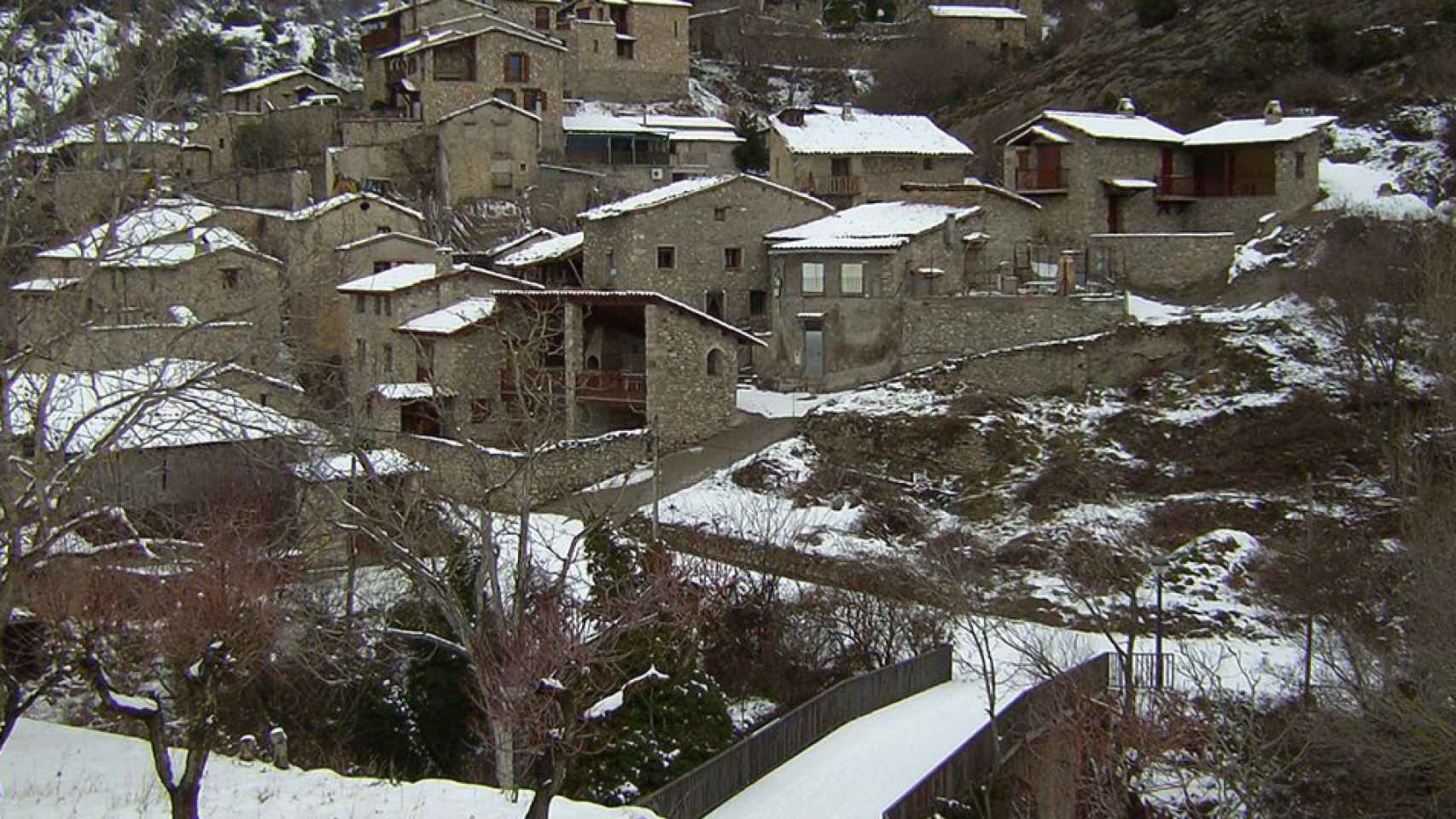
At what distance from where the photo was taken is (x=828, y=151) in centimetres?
4634

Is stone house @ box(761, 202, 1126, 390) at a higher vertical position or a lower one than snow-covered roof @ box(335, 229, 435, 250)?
lower

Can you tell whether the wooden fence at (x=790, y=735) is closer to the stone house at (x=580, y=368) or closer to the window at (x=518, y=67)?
the stone house at (x=580, y=368)

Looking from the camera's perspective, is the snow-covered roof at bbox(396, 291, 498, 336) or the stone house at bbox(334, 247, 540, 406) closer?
the snow-covered roof at bbox(396, 291, 498, 336)

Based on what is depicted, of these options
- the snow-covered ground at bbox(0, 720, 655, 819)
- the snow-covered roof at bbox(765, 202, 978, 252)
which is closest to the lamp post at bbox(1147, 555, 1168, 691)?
the snow-covered ground at bbox(0, 720, 655, 819)

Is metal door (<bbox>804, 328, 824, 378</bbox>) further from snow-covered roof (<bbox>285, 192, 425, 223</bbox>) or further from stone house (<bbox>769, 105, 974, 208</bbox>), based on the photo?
snow-covered roof (<bbox>285, 192, 425, 223</bbox>)

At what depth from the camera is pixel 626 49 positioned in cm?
6166

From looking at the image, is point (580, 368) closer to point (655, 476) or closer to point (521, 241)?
point (655, 476)

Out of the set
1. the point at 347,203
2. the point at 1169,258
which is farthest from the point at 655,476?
the point at 347,203

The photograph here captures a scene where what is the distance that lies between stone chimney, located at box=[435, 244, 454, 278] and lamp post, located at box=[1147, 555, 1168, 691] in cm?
1974

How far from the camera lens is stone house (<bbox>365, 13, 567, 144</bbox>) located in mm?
54062

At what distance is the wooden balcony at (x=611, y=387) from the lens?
35500 mm

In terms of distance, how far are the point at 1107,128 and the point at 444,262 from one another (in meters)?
19.1

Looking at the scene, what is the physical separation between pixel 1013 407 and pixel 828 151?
14101 millimetres

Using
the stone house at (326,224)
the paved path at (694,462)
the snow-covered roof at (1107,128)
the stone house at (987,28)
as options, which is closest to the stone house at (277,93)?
the stone house at (326,224)
